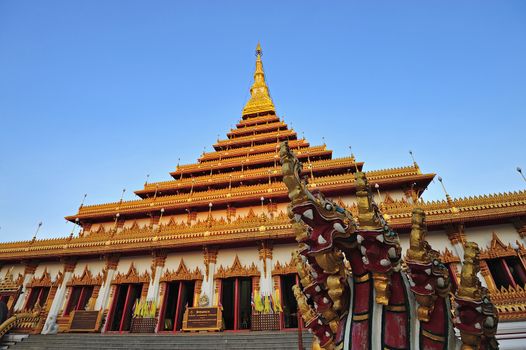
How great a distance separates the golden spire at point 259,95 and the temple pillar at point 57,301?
71.9ft

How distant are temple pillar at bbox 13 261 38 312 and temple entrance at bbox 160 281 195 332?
8.40m

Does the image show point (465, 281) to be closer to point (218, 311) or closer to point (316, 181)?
point (218, 311)

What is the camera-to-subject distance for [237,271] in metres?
13.6

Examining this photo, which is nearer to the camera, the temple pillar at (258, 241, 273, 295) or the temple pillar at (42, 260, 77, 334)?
the temple pillar at (258, 241, 273, 295)

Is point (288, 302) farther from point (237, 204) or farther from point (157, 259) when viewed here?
point (157, 259)

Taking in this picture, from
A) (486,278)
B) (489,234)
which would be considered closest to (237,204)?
(486,278)

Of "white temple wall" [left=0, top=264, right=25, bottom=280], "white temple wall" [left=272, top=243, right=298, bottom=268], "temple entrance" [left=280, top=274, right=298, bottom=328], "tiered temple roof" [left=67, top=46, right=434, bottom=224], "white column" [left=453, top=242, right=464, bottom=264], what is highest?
"tiered temple roof" [left=67, top=46, right=434, bottom=224]

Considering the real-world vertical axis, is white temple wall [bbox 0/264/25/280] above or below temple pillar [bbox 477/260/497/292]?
above

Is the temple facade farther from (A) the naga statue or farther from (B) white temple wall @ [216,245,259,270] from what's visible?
(A) the naga statue

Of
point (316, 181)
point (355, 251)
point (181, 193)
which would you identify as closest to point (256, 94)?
point (181, 193)

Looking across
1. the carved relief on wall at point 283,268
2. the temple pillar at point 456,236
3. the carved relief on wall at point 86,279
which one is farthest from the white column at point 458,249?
the carved relief on wall at point 86,279

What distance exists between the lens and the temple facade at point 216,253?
12023mm

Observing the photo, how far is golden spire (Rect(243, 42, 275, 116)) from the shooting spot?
31.7 m

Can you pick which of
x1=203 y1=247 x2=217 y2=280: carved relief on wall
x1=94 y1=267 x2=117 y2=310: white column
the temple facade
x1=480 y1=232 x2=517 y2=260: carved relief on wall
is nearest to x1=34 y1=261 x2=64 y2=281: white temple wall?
the temple facade
